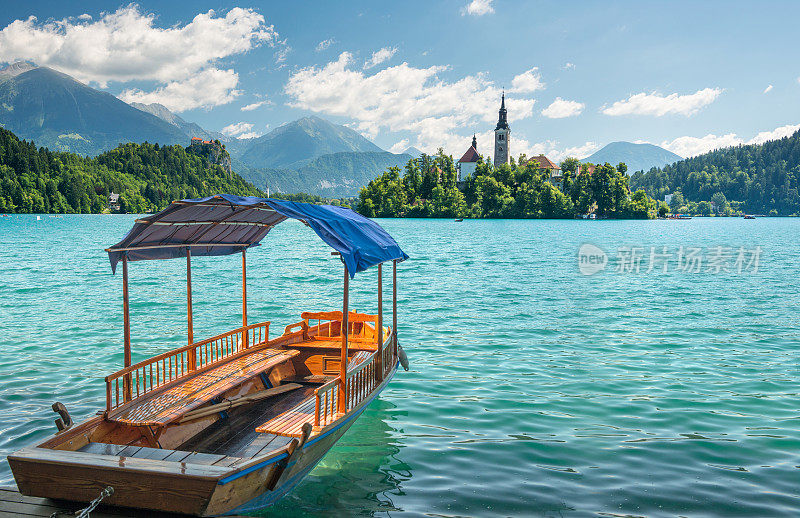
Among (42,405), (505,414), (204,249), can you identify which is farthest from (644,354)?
(42,405)

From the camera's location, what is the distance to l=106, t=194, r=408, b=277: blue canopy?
27.0 feet

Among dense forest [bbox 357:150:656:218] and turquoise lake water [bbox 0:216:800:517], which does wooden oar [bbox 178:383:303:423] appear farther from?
dense forest [bbox 357:150:656:218]

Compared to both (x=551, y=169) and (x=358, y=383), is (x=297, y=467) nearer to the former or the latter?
(x=358, y=383)

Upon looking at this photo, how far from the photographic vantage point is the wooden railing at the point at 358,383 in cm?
816

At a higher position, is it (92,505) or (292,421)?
(92,505)

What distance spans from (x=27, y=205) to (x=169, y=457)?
A: 163456 mm

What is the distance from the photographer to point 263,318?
2402 cm

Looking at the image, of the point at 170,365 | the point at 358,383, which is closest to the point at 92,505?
the point at 170,365

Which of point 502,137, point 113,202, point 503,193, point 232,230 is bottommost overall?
point 232,230

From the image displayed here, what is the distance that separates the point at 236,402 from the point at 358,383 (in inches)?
82.7

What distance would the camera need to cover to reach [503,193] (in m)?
156

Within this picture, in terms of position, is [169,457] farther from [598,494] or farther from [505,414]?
[505,414]

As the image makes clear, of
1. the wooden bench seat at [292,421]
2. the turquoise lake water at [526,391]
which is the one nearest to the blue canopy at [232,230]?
the wooden bench seat at [292,421]

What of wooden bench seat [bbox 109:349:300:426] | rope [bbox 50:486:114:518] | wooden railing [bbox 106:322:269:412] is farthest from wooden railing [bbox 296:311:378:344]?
rope [bbox 50:486:114:518]
